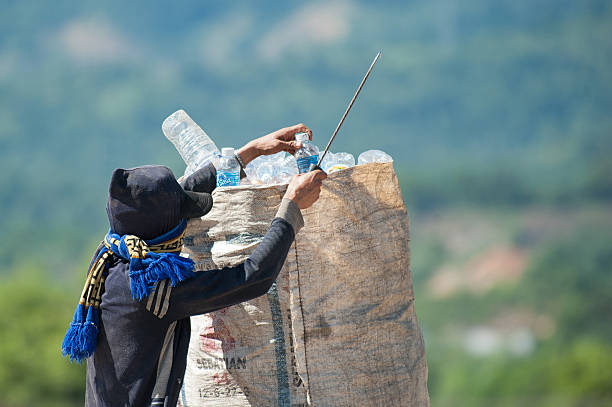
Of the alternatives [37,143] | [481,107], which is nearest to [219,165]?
[481,107]

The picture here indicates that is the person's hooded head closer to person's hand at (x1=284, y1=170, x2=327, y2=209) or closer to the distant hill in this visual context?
person's hand at (x1=284, y1=170, x2=327, y2=209)

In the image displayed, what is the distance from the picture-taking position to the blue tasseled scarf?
199 centimetres

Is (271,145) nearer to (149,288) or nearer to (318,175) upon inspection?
(318,175)

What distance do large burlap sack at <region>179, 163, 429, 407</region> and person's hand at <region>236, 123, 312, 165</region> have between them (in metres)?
0.34

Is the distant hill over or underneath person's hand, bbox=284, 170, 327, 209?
over

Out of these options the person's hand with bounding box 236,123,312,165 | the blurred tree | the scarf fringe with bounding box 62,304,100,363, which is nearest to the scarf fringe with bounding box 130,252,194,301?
the scarf fringe with bounding box 62,304,100,363

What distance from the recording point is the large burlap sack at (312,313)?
2258 mm

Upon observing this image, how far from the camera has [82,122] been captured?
50688 mm

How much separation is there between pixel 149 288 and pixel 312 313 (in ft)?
1.69

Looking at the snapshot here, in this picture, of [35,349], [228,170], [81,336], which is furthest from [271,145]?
[35,349]

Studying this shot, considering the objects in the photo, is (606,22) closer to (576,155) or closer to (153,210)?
(576,155)

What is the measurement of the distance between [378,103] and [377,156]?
150 feet

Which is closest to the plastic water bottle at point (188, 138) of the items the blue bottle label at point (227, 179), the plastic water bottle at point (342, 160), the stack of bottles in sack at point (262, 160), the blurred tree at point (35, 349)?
the stack of bottles in sack at point (262, 160)

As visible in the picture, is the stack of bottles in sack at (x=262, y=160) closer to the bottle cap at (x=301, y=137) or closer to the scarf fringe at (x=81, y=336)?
the bottle cap at (x=301, y=137)
